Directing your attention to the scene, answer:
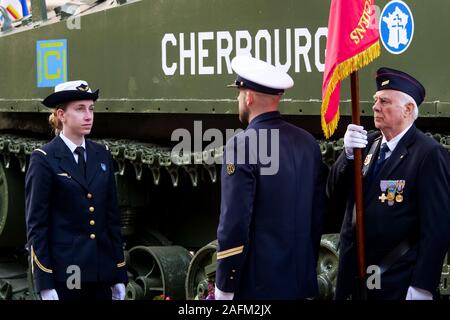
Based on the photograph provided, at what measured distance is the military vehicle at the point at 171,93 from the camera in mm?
7793

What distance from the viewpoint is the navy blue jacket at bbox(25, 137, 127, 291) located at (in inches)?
259

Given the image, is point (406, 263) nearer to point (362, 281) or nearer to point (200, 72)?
point (362, 281)

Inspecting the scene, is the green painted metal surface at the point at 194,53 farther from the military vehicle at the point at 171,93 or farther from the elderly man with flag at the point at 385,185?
the elderly man with flag at the point at 385,185

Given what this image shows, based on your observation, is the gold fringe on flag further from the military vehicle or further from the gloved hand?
the gloved hand

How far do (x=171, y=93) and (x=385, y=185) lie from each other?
3.01 meters

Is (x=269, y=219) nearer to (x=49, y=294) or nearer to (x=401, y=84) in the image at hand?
(x=401, y=84)

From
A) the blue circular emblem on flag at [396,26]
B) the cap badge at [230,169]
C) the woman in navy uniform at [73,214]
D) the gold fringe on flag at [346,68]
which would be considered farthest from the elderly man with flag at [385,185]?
the woman in navy uniform at [73,214]

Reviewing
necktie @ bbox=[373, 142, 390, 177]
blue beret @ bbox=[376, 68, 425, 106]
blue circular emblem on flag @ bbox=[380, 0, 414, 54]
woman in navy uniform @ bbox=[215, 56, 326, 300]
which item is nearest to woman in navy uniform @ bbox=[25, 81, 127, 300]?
woman in navy uniform @ bbox=[215, 56, 326, 300]

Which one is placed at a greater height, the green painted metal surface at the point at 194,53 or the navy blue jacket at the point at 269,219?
the green painted metal surface at the point at 194,53

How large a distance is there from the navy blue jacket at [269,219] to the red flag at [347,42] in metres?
0.40

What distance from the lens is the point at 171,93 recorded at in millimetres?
8883

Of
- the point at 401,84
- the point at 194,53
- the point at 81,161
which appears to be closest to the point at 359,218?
the point at 401,84

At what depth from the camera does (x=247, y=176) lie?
5816 mm
